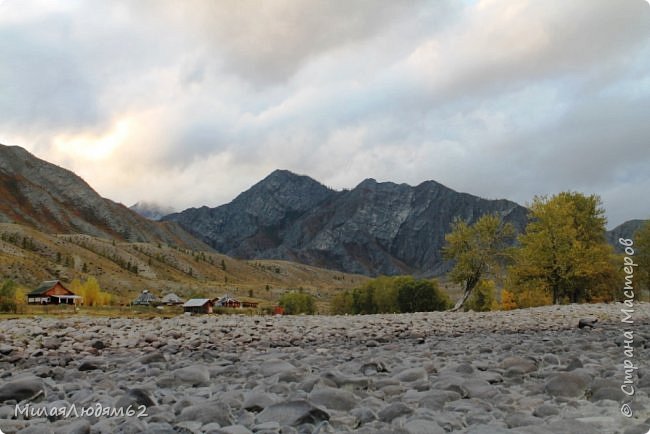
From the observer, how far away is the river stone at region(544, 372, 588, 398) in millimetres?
7222

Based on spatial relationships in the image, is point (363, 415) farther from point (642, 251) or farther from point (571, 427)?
point (642, 251)

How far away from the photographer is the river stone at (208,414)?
21.2 ft

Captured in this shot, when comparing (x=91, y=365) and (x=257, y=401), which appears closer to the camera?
(x=257, y=401)

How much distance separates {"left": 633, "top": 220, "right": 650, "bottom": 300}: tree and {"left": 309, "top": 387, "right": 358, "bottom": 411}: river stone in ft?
176

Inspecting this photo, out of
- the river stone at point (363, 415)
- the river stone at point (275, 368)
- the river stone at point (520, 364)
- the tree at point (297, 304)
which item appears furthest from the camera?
the tree at point (297, 304)

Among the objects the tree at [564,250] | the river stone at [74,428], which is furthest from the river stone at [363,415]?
the tree at [564,250]

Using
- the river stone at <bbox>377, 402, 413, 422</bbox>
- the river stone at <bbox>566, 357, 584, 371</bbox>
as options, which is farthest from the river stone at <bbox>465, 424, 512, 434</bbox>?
the river stone at <bbox>566, 357, 584, 371</bbox>

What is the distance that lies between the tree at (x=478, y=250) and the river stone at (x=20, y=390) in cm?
3940

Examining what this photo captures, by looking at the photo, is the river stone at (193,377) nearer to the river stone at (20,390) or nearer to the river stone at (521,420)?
the river stone at (20,390)

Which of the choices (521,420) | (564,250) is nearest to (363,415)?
(521,420)

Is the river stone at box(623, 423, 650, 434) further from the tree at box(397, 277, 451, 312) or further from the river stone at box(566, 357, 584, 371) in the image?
the tree at box(397, 277, 451, 312)

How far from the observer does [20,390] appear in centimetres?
848

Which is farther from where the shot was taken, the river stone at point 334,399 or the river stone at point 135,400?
the river stone at point 135,400

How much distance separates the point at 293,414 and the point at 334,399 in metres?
0.90
